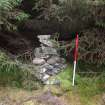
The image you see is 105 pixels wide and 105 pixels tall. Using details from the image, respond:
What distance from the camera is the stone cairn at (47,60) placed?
11.1 ft

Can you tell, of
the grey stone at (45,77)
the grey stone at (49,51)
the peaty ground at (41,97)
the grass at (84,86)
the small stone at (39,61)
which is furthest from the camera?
the grey stone at (49,51)

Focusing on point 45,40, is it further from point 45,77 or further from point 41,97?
point 41,97

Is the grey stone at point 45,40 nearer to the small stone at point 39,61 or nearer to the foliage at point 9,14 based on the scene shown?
the small stone at point 39,61

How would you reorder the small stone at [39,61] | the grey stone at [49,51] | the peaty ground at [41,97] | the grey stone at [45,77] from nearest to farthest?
the peaty ground at [41,97] → the grey stone at [45,77] → the small stone at [39,61] → the grey stone at [49,51]

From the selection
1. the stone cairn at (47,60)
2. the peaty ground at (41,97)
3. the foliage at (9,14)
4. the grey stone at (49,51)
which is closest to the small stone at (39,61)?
the stone cairn at (47,60)

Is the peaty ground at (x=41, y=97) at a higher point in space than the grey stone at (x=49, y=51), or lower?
lower

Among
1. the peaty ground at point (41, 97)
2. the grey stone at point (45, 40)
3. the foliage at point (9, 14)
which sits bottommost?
the peaty ground at point (41, 97)

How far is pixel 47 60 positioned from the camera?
11.6 feet

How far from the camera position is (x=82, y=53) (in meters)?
3.39

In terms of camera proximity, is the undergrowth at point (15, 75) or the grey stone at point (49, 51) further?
the grey stone at point (49, 51)

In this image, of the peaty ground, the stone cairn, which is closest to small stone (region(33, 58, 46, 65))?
the stone cairn

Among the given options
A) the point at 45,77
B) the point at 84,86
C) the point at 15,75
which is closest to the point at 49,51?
the point at 45,77

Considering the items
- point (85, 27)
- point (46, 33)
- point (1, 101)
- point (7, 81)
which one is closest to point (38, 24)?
point (46, 33)

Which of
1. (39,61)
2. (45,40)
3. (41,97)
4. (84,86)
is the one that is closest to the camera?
(41,97)
